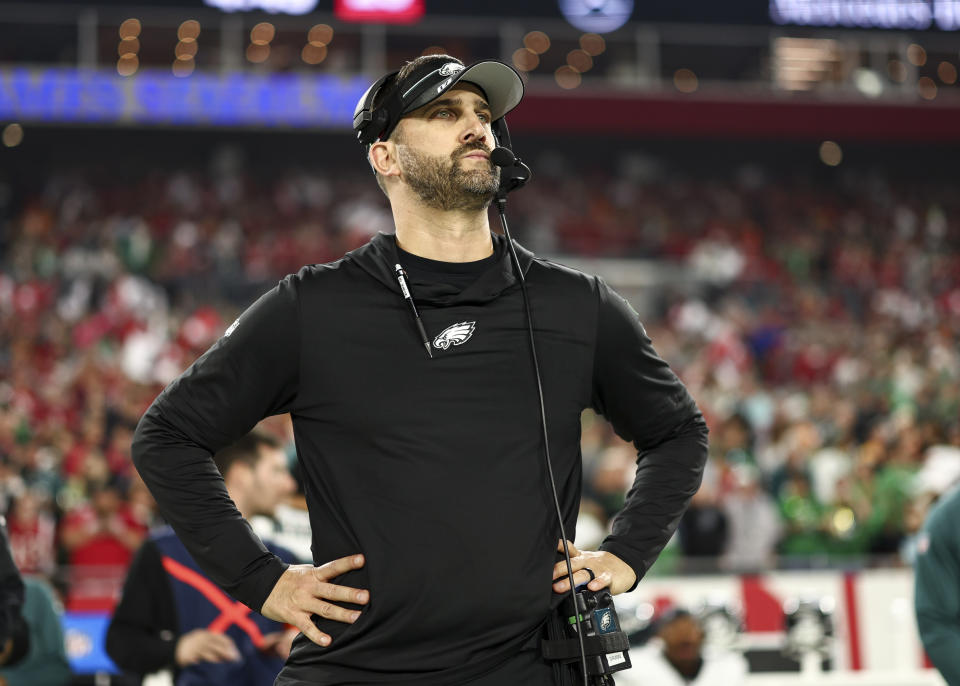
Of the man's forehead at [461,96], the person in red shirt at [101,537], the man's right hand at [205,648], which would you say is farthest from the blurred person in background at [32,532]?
the man's forehead at [461,96]

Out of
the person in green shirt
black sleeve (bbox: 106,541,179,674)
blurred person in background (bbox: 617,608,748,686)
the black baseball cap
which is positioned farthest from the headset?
blurred person in background (bbox: 617,608,748,686)

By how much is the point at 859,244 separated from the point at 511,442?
61.4ft

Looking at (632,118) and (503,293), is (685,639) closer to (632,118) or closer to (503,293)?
(503,293)

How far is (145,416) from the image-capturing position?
2465mm

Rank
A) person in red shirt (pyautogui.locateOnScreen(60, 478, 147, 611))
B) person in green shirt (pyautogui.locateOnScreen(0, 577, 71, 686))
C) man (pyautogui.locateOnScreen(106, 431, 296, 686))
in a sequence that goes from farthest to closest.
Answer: person in red shirt (pyautogui.locateOnScreen(60, 478, 147, 611)) → person in green shirt (pyautogui.locateOnScreen(0, 577, 71, 686)) → man (pyautogui.locateOnScreen(106, 431, 296, 686))

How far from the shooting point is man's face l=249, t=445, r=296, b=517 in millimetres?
4426

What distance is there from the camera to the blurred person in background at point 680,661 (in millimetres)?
6285

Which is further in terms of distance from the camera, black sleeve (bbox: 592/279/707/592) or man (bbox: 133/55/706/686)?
black sleeve (bbox: 592/279/707/592)

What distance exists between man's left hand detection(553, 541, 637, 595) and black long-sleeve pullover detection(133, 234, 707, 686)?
26 millimetres

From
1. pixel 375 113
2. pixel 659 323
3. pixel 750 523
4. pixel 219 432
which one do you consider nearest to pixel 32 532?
pixel 750 523

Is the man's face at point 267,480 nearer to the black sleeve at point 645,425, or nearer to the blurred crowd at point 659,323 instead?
the black sleeve at point 645,425

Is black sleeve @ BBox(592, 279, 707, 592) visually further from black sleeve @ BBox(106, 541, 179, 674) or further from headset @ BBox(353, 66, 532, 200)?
black sleeve @ BBox(106, 541, 179, 674)

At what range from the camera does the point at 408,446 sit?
240 cm

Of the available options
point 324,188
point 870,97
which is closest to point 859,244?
point 870,97
